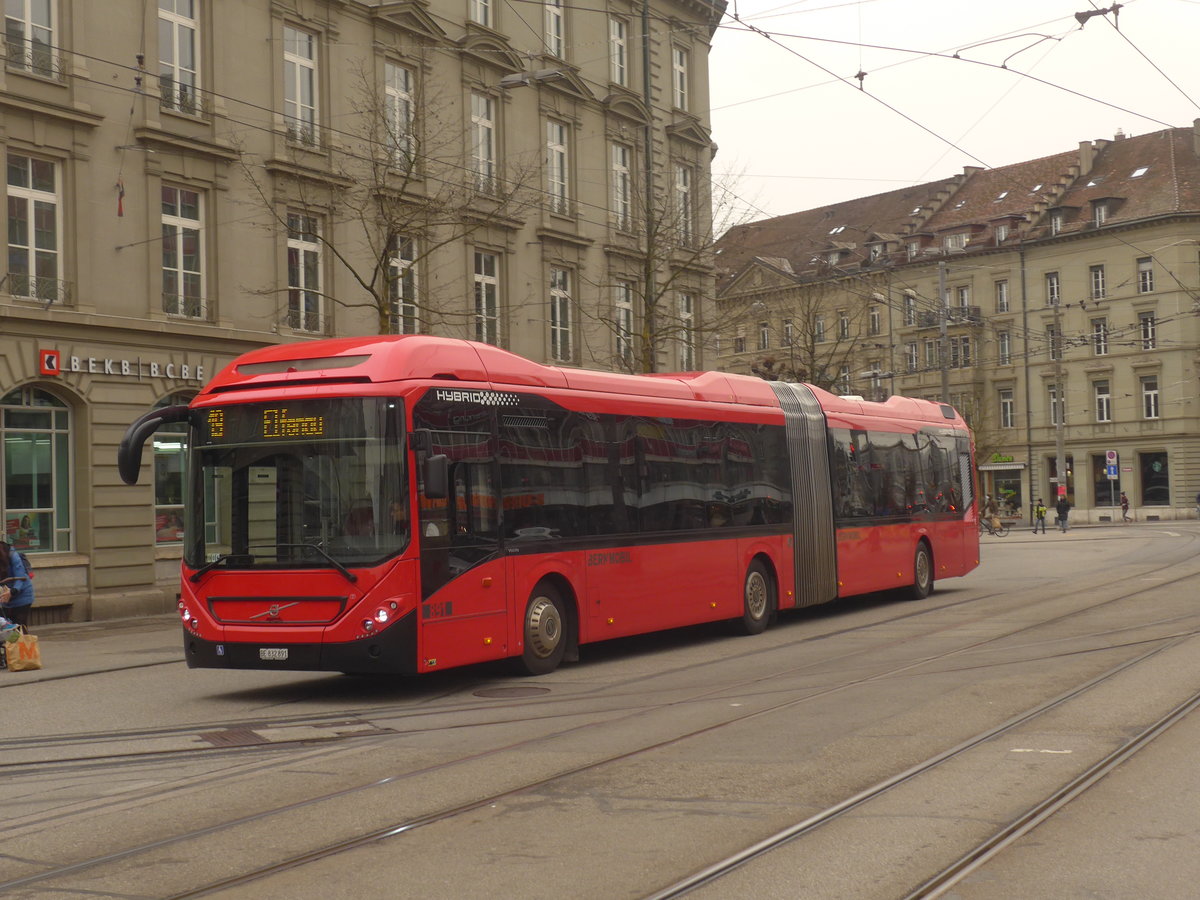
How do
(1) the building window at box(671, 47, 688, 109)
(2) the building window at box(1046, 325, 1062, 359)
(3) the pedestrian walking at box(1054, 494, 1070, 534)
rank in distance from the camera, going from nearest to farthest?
(1) the building window at box(671, 47, 688, 109), (3) the pedestrian walking at box(1054, 494, 1070, 534), (2) the building window at box(1046, 325, 1062, 359)

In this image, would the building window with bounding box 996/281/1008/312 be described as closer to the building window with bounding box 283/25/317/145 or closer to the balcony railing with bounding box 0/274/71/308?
the building window with bounding box 283/25/317/145

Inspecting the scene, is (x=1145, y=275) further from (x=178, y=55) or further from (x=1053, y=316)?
(x=178, y=55)

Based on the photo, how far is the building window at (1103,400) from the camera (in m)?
73.4

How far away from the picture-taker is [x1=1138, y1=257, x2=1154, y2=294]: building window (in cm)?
7125

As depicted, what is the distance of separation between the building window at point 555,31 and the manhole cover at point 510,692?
23.7 m

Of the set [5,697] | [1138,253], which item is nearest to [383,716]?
[5,697]

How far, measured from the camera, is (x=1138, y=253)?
7156cm

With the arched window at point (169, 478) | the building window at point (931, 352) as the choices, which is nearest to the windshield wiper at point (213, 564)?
the arched window at point (169, 478)

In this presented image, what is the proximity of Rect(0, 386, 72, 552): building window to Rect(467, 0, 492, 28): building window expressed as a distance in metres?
13.5

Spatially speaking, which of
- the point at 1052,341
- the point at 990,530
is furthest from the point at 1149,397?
the point at 990,530

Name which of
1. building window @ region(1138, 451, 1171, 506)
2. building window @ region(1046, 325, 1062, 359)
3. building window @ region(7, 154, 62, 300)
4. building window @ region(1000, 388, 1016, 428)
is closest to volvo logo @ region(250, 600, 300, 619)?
building window @ region(7, 154, 62, 300)

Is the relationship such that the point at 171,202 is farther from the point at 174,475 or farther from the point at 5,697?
the point at 5,697

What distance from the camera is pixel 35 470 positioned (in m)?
22.5

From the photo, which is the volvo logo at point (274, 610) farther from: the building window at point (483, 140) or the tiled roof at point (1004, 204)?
the tiled roof at point (1004, 204)
